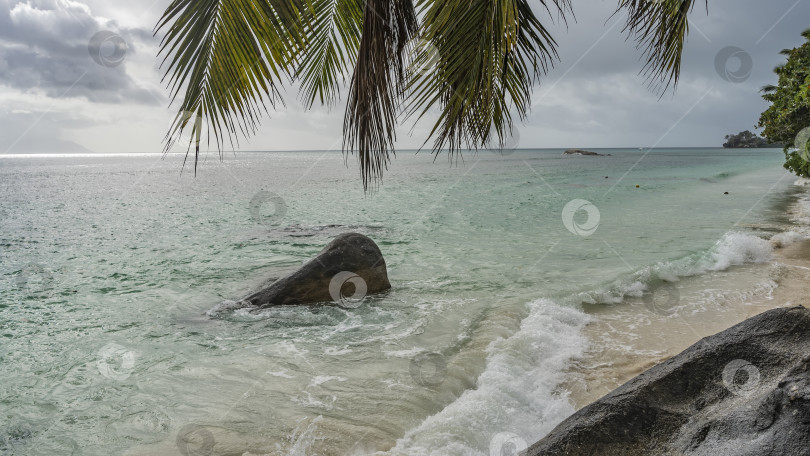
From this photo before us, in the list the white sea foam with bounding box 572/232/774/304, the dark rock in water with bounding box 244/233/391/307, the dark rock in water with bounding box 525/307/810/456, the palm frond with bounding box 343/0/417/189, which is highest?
the palm frond with bounding box 343/0/417/189

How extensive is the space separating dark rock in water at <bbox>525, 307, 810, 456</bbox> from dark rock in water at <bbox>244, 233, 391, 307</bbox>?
6.06 m

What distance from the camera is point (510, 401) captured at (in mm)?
4477

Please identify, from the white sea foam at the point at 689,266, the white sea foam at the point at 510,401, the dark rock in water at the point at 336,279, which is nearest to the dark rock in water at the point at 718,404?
the white sea foam at the point at 510,401

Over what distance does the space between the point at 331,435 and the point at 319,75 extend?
421 centimetres

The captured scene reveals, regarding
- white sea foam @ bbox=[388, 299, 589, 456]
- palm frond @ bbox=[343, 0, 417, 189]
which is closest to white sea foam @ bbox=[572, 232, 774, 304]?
white sea foam @ bbox=[388, 299, 589, 456]

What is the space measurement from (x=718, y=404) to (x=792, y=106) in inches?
903

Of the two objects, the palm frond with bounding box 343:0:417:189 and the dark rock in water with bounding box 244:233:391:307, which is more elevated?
the palm frond with bounding box 343:0:417:189

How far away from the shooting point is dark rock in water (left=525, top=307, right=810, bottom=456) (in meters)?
1.83

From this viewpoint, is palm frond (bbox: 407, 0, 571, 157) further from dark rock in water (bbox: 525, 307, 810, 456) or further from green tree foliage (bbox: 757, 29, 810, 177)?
green tree foliage (bbox: 757, 29, 810, 177)

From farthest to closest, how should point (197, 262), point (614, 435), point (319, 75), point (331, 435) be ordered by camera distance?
1. point (197, 262)
2. point (319, 75)
3. point (331, 435)
4. point (614, 435)

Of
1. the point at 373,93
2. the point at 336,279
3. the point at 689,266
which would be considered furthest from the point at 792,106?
the point at 373,93

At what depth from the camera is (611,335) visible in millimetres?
6266

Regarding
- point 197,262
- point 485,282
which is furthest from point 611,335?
point 197,262

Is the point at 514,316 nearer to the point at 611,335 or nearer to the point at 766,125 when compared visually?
the point at 611,335
